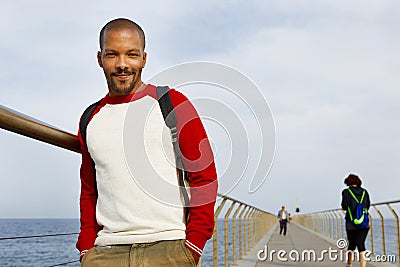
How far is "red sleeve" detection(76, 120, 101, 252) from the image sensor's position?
7.35ft

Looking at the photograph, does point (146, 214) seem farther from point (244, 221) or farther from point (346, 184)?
point (244, 221)

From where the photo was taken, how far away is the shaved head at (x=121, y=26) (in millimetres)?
2162

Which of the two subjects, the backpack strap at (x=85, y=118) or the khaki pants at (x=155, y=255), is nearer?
the khaki pants at (x=155, y=255)

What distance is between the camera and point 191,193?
2.15 m

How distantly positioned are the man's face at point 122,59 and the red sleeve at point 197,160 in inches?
6.4

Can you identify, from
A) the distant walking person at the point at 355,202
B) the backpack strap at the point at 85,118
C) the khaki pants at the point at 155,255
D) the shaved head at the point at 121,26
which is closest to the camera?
the khaki pants at the point at 155,255

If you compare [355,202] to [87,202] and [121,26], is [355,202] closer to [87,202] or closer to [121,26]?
[87,202]

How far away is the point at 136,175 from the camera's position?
6.93 feet

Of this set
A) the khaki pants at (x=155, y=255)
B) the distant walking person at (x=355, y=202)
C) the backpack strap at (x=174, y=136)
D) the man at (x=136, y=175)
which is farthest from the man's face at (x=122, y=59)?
the distant walking person at (x=355, y=202)

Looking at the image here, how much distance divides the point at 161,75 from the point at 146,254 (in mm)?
595

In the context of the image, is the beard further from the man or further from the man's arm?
the man's arm

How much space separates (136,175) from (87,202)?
0.29 metres

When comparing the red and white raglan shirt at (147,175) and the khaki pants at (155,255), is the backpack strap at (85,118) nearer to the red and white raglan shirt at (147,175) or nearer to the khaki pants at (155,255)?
the red and white raglan shirt at (147,175)

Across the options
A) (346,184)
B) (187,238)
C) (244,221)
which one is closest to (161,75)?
(187,238)
